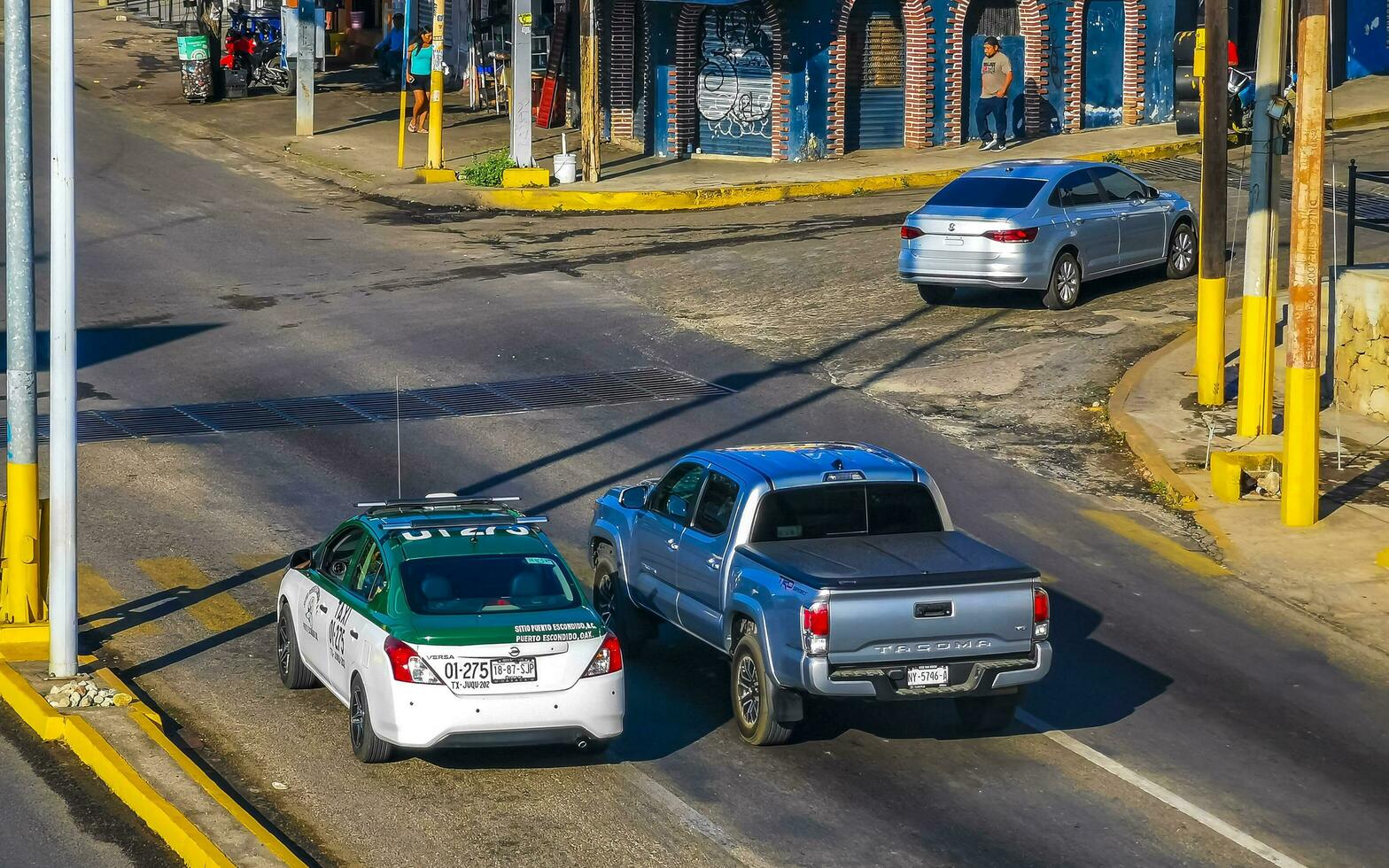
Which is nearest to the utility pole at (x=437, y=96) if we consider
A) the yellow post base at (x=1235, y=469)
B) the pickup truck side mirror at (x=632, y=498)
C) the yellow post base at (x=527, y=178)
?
the yellow post base at (x=527, y=178)

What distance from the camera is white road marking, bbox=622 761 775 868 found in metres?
9.64

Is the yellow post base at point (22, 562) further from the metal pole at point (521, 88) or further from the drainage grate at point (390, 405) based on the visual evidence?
the metal pole at point (521, 88)

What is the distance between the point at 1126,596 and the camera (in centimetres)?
1448

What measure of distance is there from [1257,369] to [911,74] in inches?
742

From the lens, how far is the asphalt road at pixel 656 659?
33.0 feet

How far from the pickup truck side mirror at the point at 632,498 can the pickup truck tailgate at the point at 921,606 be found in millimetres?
2299

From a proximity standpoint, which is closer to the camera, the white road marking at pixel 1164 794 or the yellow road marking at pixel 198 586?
the white road marking at pixel 1164 794

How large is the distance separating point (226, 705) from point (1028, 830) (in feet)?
17.0

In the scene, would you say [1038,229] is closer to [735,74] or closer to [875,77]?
[875,77]

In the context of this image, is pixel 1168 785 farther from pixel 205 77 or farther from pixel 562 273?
pixel 205 77


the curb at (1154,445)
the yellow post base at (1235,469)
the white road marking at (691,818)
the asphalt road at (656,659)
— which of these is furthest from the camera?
the yellow post base at (1235,469)

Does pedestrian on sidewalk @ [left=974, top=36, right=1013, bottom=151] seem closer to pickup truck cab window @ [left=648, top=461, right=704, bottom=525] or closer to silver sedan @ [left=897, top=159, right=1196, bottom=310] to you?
silver sedan @ [left=897, top=159, right=1196, bottom=310]

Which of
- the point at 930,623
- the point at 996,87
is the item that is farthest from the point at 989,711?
the point at 996,87

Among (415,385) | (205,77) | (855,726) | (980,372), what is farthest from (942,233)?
(205,77)
